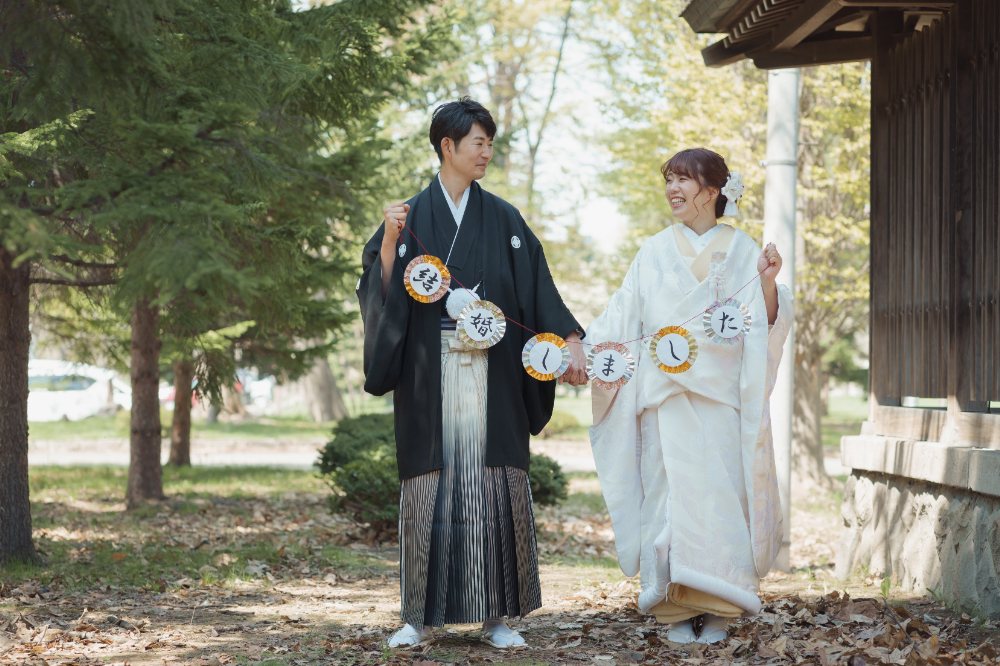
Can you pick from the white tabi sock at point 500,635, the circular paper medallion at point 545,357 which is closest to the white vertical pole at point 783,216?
the circular paper medallion at point 545,357

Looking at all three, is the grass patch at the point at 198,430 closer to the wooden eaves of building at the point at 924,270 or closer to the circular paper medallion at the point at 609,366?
the wooden eaves of building at the point at 924,270

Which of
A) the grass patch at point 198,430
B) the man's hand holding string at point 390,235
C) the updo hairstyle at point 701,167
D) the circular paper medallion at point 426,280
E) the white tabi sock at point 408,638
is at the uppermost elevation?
the updo hairstyle at point 701,167

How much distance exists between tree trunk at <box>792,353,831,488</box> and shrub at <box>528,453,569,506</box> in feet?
18.3

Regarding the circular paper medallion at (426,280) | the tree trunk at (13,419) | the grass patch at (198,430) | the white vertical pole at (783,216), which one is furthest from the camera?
the grass patch at (198,430)

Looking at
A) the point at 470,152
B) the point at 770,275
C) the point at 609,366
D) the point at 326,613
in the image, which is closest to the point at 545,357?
the point at 609,366

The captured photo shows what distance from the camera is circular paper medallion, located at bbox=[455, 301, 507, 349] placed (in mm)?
3646


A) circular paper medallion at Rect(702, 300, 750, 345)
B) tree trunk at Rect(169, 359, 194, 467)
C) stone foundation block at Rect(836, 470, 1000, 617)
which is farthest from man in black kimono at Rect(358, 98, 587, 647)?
tree trunk at Rect(169, 359, 194, 467)

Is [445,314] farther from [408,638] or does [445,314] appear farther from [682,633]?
[682,633]

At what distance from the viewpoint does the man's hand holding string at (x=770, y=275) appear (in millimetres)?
3816

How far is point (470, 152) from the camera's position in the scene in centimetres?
383

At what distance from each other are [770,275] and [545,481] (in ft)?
13.7

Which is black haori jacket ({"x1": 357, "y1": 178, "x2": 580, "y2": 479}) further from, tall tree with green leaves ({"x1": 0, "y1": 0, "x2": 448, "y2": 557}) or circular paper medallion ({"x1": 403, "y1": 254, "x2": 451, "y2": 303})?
tall tree with green leaves ({"x1": 0, "y1": 0, "x2": 448, "y2": 557})

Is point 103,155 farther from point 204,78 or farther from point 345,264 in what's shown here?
point 345,264

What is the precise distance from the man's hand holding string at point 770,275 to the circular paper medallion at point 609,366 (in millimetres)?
653
